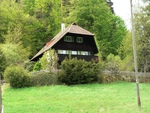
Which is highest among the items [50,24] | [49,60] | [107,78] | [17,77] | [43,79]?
[50,24]

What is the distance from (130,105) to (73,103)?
13.3 ft

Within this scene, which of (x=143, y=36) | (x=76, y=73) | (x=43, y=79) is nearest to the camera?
(x=43, y=79)

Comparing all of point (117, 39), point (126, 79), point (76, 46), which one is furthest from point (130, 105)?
point (117, 39)

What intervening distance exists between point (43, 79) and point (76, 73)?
383cm

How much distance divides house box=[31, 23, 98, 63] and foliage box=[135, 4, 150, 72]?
683 cm

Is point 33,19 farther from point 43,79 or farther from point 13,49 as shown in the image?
point 43,79

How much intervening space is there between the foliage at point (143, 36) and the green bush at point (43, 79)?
43.4 feet

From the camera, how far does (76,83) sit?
1244 inches

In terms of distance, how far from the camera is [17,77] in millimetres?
28875

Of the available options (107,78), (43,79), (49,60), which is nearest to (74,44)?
(49,60)

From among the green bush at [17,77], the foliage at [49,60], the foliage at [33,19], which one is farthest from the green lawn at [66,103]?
the foliage at [33,19]

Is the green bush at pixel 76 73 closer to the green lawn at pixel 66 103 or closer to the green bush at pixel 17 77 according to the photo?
the green bush at pixel 17 77

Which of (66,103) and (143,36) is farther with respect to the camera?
(143,36)

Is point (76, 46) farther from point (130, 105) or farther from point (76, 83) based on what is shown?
point (130, 105)
